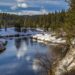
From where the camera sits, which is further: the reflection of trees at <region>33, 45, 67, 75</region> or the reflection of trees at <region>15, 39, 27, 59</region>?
the reflection of trees at <region>15, 39, 27, 59</region>

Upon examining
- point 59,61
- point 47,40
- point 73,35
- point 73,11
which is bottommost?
point 47,40

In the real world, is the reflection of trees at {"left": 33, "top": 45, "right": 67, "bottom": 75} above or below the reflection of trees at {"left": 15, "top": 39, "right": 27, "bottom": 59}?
above

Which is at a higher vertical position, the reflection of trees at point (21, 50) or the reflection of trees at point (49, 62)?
the reflection of trees at point (49, 62)

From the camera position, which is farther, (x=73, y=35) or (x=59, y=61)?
(x=59, y=61)

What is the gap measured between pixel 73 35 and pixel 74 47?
17.0ft

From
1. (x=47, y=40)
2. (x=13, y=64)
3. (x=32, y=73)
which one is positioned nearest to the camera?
(x=32, y=73)

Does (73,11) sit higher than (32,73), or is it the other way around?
(73,11)

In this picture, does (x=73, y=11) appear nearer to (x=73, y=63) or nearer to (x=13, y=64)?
(x=73, y=63)

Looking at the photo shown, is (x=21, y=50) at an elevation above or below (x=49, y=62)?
below

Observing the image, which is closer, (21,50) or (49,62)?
(49,62)

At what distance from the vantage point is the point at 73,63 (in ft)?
112

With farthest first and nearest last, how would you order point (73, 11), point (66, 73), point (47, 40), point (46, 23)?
point (46, 23), point (47, 40), point (73, 11), point (66, 73)

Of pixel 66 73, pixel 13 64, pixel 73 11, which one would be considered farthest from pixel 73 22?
pixel 13 64

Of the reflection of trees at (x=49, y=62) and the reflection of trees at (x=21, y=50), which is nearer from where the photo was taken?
the reflection of trees at (x=49, y=62)
